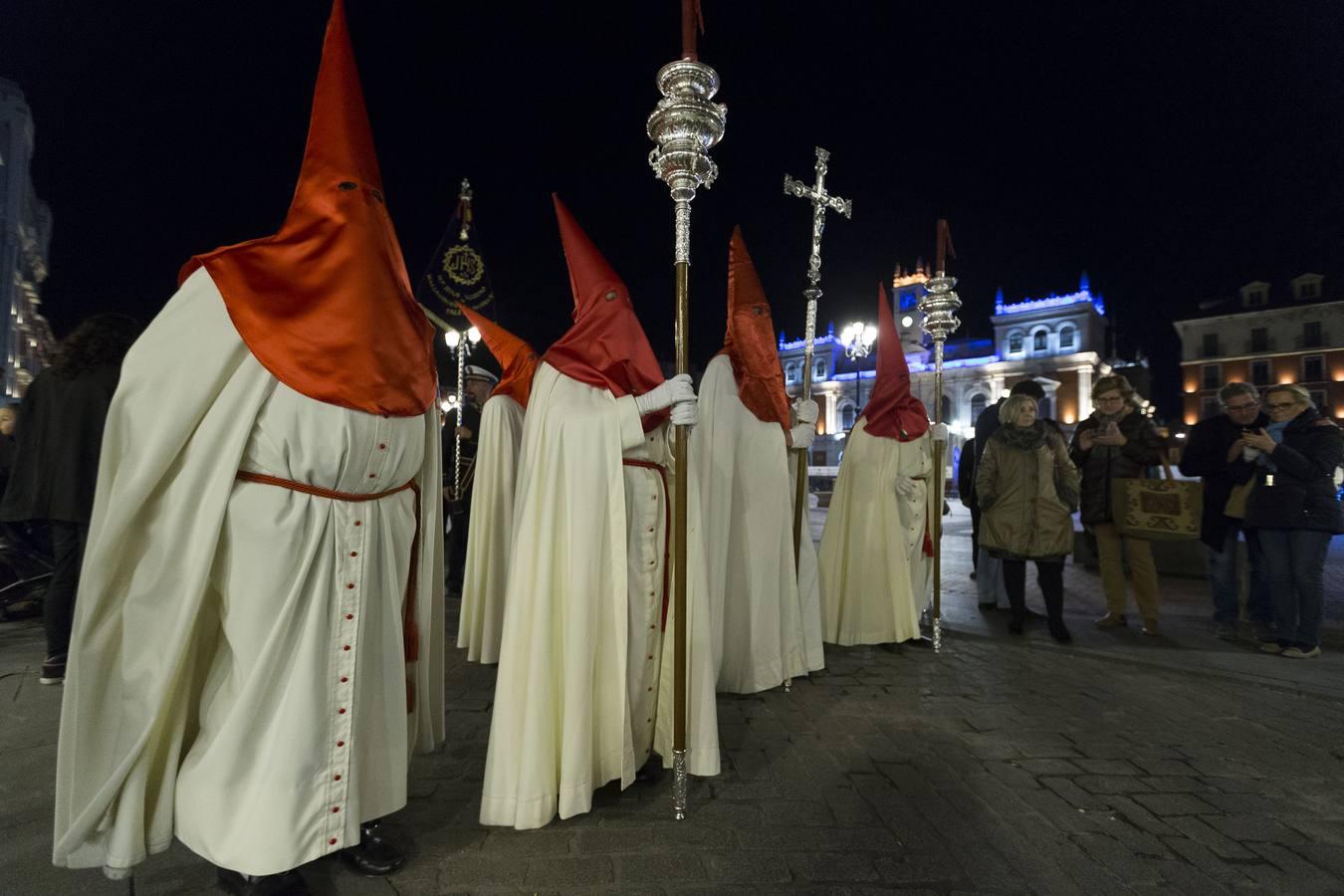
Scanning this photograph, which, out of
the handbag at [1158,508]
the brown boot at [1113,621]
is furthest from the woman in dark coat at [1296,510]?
the brown boot at [1113,621]

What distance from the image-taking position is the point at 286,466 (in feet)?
6.17

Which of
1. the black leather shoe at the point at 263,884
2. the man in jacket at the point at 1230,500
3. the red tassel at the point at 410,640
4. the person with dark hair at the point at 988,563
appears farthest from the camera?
the person with dark hair at the point at 988,563

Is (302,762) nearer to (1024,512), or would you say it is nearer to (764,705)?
(764,705)

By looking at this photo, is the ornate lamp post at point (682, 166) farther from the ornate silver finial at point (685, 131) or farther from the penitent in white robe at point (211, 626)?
the penitent in white robe at point (211, 626)

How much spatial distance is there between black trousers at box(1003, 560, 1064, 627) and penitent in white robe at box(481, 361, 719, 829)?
4027mm

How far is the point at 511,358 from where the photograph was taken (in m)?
6.04

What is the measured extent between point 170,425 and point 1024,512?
5867 millimetres

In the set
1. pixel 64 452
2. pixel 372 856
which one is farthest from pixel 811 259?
pixel 64 452

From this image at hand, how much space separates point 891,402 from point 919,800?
3296 millimetres

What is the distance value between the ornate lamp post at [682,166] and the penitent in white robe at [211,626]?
1226 mm

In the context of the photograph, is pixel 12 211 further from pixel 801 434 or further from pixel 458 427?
pixel 801 434

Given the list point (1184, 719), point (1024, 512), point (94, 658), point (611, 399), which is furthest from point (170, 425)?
point (1024, 512)

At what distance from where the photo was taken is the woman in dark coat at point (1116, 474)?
18.2 ft

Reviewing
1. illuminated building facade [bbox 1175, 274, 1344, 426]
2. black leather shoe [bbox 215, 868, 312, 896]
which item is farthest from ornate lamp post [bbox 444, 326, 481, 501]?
illuminated building facade [bbox 1175, 274, 1344, 426]
